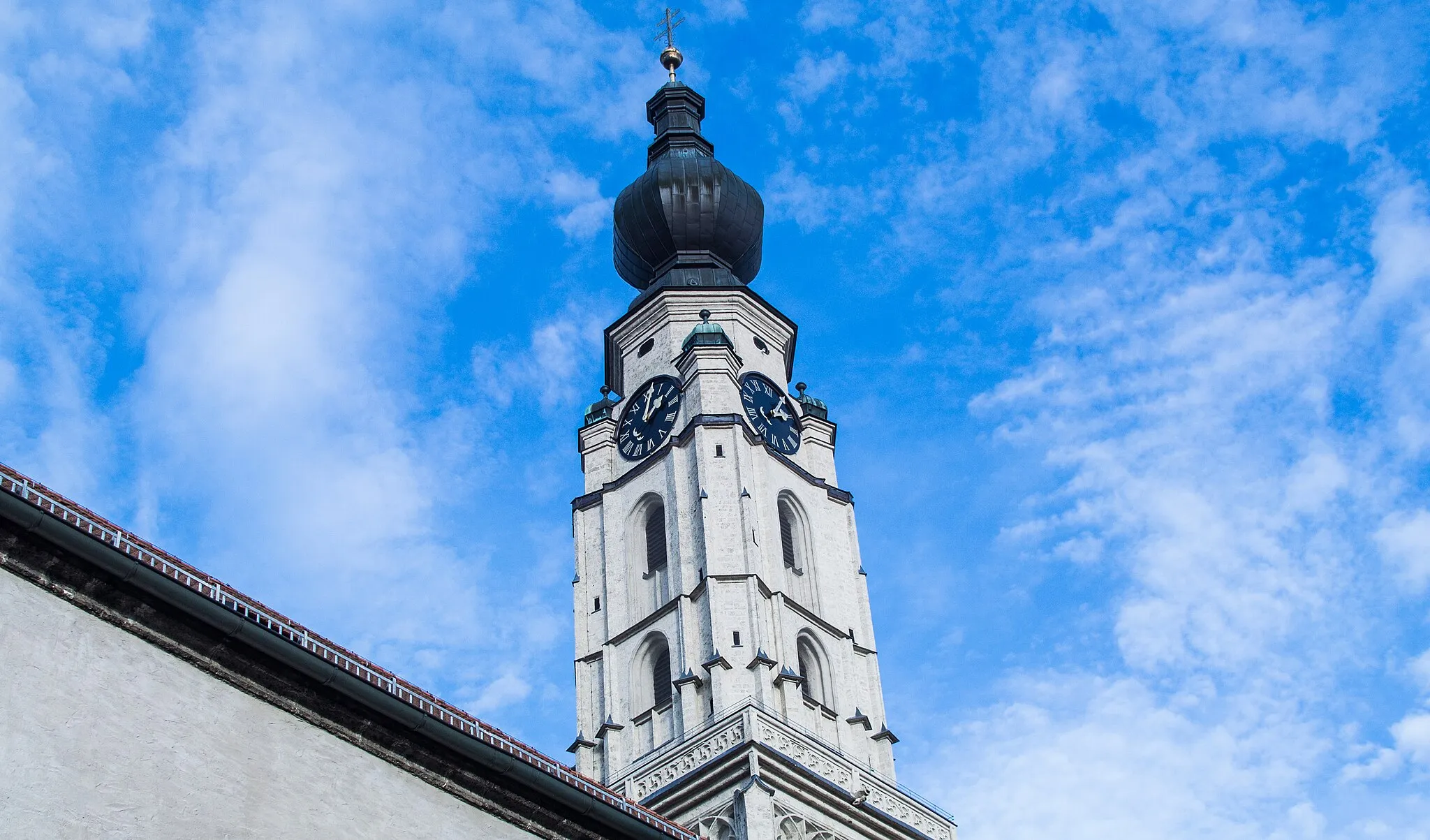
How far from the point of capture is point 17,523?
42.1 feet

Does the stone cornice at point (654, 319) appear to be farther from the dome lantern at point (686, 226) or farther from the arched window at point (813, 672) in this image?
the arched window at point (813, 672)

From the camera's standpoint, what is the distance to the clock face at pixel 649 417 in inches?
1481

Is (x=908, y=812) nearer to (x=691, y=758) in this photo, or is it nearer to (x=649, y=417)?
(x=691, y=758)

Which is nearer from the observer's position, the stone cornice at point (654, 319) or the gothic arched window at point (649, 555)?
the gothic arched window at point (649, 555)

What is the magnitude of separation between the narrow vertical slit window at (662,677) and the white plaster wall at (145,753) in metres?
19.2

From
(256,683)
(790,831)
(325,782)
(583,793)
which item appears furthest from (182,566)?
(790,831)

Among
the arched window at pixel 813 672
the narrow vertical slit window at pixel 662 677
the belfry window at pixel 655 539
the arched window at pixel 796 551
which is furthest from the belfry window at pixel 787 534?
the narrow vertical slit window at pixel 662 677

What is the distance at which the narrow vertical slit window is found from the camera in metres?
33.6

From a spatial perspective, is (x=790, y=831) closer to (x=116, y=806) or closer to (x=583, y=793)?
(x=583, y=793)

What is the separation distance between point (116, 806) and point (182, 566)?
2011 millimetres

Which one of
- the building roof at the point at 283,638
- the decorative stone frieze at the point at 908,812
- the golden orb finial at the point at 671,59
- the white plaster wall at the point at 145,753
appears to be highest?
the golden orb finial at the point at 671,59

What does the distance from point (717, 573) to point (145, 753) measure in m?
21.2

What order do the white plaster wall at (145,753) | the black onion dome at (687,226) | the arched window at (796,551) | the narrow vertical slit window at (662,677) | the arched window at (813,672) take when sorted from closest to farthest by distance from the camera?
the white plaster wall at (145,753), the narrow vertical slit window at (662,677), the arched window at (813,672), the arched window at (796,551), the black onion dome at (687,226)

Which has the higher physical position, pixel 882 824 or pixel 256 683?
pixel 882 824
